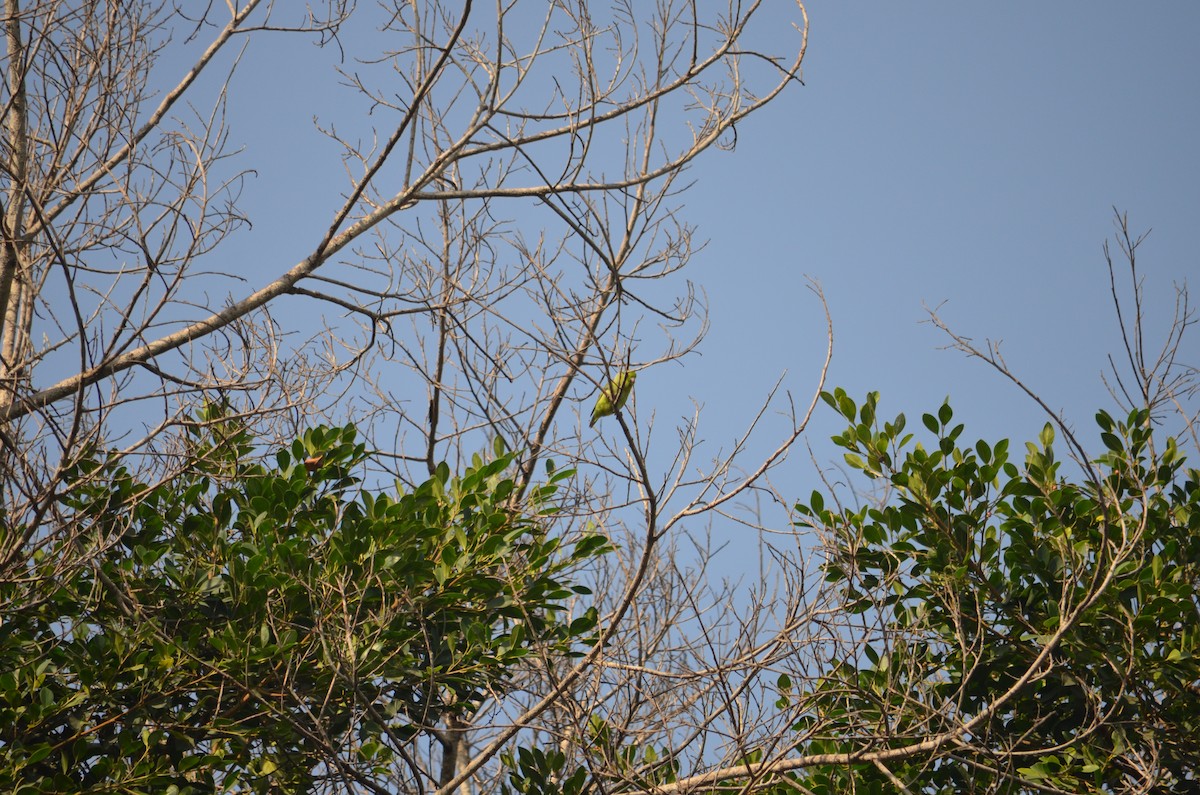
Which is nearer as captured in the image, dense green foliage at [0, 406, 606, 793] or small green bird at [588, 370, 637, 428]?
small green bird at [588, 370, 637, 428]

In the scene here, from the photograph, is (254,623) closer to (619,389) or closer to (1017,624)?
(619,389)

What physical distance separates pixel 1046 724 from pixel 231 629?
2.96 m

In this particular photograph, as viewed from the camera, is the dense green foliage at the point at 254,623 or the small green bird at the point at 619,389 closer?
the small green bird at the point at 619,389

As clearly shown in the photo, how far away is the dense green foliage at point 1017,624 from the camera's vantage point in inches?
151

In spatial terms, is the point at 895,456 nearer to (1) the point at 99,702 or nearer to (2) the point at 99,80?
(1) the point at 99,702

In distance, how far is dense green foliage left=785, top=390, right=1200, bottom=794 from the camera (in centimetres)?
383

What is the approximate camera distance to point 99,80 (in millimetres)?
4148

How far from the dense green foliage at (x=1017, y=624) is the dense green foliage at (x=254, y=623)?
111 cm

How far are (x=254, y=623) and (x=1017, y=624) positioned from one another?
9.31 ft

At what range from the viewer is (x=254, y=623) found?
12.9 feet

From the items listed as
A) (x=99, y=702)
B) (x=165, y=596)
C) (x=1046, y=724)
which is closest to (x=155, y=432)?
(x=165, y=596)

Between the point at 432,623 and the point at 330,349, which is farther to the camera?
the point at 330,349

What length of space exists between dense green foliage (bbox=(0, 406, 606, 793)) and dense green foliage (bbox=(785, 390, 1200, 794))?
111 cm

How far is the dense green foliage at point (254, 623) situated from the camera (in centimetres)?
371
